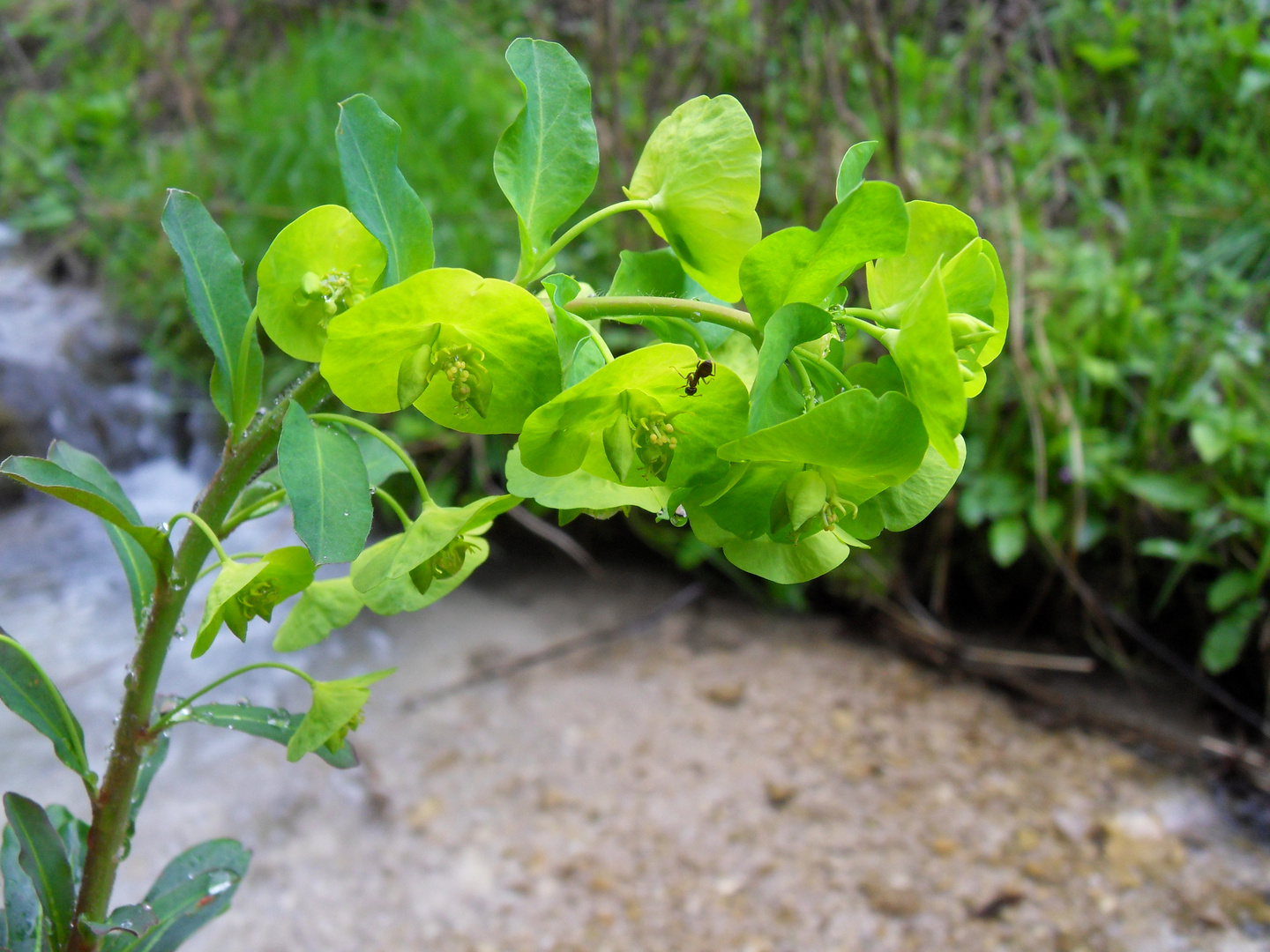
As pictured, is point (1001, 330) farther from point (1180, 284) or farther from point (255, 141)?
point (255, 141)

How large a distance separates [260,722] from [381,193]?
14.6 inches

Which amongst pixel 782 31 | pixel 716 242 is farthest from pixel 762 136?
pixel 716 242

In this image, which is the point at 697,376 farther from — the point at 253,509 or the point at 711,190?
the point at 253,509

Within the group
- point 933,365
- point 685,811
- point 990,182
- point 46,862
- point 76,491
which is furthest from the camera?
point 990,182

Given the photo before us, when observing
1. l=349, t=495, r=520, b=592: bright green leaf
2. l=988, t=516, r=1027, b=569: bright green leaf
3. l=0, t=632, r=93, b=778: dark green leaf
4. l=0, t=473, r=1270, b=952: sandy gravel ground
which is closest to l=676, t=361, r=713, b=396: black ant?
l=349, t=495, r=520, b=592: bright green leaf

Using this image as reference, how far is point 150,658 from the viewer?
56 centimetres

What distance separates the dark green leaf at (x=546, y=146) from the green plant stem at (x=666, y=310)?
49 mm

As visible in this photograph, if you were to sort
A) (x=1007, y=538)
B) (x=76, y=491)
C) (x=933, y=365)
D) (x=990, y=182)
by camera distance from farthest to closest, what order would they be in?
(x=990, y=182) → (x=1007, y=538) → (x=76, y=491) → (x=933, y=365)

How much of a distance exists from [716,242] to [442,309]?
0.49 feet

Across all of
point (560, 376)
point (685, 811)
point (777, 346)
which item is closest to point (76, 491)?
point (560, 376)

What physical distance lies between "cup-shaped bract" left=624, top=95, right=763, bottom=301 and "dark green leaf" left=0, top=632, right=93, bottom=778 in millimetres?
485

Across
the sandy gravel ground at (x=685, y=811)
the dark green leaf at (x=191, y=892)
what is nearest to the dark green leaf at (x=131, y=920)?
the dark green leaf at (x=191, y=892)

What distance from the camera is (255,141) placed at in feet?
10.4

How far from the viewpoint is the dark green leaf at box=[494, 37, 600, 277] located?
19.2 inches
